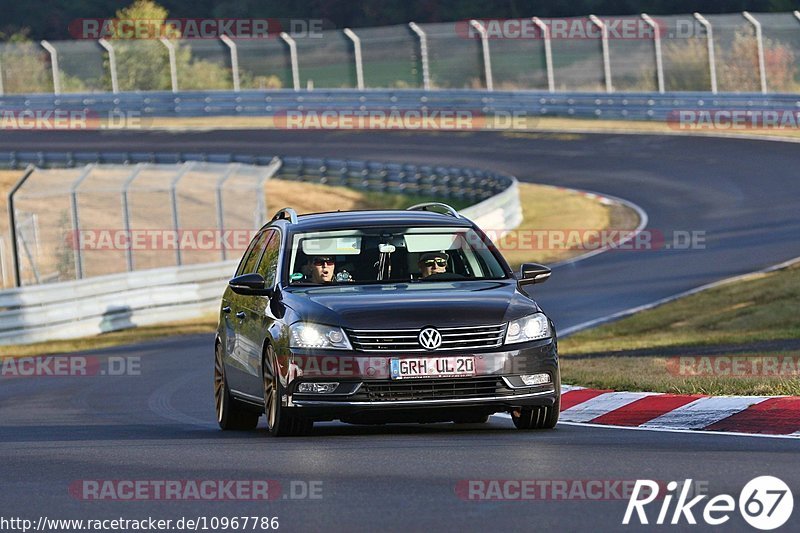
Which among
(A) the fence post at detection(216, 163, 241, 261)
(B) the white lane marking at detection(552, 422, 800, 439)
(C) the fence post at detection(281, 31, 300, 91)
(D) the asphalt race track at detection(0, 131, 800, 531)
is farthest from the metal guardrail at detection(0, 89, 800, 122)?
(B) the white lane marking at detection(552, 422, 800, 439)

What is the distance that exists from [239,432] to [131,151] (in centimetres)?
3701

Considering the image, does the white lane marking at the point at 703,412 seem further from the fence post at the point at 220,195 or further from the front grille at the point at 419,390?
the fence post at the point at 220,195

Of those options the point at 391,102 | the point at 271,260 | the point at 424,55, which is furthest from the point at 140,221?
the point at 271,260

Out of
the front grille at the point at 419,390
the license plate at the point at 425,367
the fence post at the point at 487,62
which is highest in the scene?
the license plate at the point at 425,367

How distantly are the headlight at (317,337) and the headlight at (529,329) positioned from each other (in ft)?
3.34

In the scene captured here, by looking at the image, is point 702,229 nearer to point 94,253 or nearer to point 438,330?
point 94,253

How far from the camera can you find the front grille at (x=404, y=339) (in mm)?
10156

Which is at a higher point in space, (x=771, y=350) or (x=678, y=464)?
(x=678, y=464)

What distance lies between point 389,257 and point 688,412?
2.28 m

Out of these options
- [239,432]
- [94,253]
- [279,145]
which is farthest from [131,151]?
[239,432]

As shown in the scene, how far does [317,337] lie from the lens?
33.8 feet

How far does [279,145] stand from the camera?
4828 centimetres

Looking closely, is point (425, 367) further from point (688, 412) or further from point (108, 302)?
point (108, 302)

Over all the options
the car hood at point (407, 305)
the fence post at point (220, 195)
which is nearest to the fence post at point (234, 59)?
the fence post at point (220, 195)
